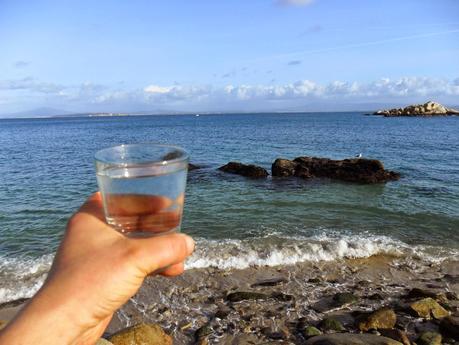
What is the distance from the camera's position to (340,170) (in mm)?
23891

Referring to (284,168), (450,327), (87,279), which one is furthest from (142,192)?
(284,168)

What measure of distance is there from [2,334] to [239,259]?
30.3 feet

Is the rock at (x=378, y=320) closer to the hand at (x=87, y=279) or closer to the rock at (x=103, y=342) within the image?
the rock at (x=103, y=342)

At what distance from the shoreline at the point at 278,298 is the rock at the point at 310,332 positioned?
81 millimetres

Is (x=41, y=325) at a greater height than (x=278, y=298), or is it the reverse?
(x=41, y=325)

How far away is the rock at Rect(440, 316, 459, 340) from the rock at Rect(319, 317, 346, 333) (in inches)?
69.5

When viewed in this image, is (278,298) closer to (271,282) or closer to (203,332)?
(271,282)

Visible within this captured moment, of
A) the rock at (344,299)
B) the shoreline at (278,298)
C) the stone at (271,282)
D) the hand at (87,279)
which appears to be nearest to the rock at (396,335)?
→ the shoreline at (278,298)

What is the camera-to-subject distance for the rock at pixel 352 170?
902 inches

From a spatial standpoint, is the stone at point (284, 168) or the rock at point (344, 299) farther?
the stone at point (284, 168)

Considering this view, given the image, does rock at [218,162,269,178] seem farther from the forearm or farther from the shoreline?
the forearm

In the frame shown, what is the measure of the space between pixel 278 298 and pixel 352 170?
1674 centimetres

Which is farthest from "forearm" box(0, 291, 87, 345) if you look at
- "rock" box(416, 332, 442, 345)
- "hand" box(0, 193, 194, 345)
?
"rock" box(416, 332, 442, 345)

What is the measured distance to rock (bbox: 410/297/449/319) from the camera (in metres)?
7.59
